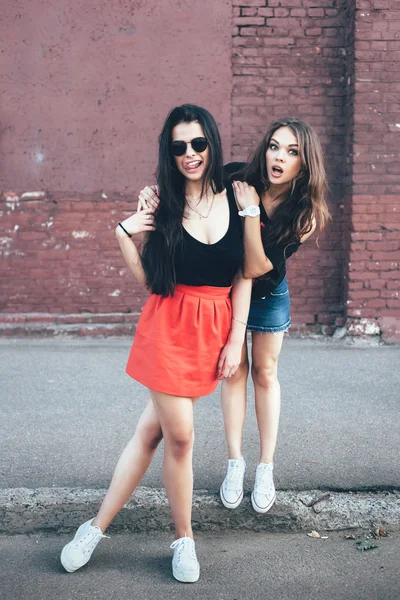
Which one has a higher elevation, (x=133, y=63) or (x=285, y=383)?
(x=133, y=63)

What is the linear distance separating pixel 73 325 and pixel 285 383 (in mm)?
2248

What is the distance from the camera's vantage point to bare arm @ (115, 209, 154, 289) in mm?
2803

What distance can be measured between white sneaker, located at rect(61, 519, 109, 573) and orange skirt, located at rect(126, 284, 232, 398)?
0.69 metres

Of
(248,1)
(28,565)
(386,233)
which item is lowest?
(28,565)

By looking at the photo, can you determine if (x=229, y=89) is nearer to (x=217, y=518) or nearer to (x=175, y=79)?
(x=175, y=79)

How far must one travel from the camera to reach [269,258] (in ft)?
10.2

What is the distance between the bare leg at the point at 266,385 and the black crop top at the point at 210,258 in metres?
0.65

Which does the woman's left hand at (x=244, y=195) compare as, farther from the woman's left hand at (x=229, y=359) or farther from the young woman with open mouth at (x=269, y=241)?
the woman's left hand at (x=229, y=359)

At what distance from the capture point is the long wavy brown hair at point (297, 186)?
3066 mm

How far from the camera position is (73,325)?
21.6 ft

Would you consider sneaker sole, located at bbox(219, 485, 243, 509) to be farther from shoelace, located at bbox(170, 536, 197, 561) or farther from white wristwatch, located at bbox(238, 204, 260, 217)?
white wristwatch, located at bbox(238, 204, 260, 217)

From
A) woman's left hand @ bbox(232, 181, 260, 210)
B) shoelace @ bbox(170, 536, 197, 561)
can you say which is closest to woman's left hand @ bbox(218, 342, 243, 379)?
woman's left hand @ bbox(232, 181, 260, 210)

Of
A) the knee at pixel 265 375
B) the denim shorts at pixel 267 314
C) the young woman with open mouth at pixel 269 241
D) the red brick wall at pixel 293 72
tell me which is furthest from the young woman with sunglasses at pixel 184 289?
the red brick wall at pixel 293 72

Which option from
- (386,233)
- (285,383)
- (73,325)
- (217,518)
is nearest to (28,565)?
(217,518)
